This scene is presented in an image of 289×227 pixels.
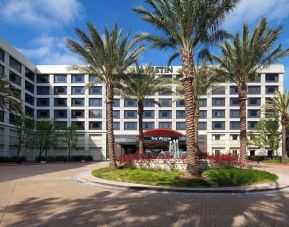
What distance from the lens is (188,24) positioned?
72.6 ft

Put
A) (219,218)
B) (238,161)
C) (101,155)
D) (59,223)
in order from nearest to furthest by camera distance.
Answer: (59,223)
(219,218)
(238,161)
(101,155)

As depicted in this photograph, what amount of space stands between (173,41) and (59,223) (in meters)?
16.2

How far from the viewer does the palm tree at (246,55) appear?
96.9 ft

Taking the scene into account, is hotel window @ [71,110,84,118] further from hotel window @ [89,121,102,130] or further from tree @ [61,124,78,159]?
tree @ [61,124,78,159]

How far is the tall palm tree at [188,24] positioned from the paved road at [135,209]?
6424mm

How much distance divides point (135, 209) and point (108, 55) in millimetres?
18330

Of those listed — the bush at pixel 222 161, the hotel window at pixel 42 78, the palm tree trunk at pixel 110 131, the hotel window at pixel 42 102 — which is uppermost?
the hotel window at pixel 42 78

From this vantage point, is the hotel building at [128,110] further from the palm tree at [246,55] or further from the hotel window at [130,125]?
the palm tree at [246,55]

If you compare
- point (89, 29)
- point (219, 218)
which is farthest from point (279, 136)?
point (219, 218)

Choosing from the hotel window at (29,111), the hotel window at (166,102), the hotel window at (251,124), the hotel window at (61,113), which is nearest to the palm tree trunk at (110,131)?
the hotel window at (29,111)

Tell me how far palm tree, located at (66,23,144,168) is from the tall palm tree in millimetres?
6075

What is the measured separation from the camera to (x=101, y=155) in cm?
8725

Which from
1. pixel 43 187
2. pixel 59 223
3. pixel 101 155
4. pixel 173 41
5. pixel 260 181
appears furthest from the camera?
pixel 101 155

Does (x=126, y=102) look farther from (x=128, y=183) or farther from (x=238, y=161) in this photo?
(x=128, y=183)
